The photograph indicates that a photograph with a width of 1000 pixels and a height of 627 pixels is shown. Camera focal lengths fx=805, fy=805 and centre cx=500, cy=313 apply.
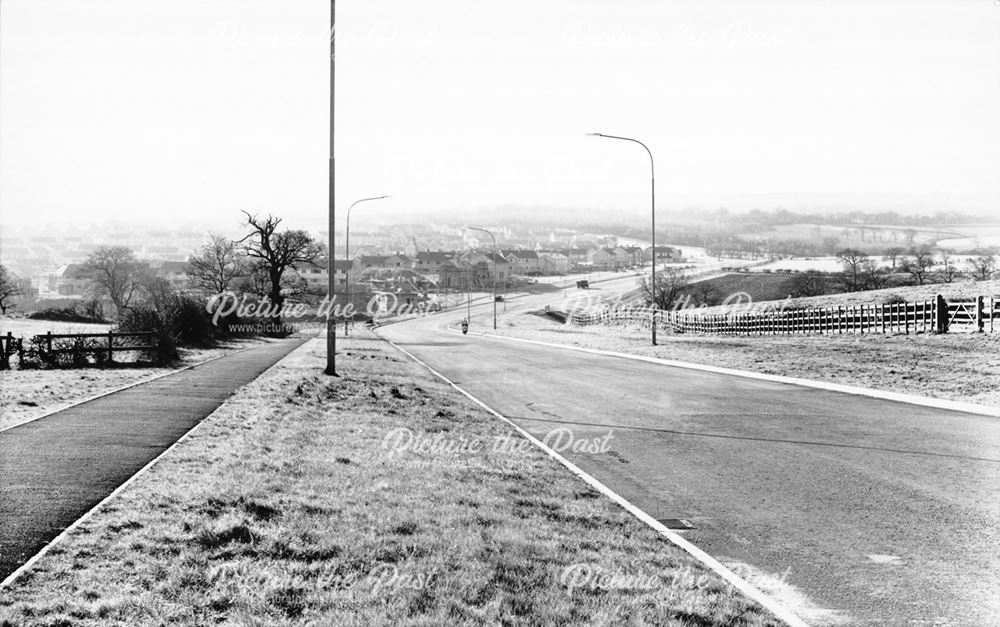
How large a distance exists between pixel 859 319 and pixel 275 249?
154 ft

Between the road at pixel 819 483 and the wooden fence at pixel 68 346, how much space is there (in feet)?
42.6

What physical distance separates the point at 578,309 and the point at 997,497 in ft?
313

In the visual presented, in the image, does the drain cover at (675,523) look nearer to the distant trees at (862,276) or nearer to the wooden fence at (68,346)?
the wooden fence at (68,346)

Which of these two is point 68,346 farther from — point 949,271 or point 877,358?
point 949,271

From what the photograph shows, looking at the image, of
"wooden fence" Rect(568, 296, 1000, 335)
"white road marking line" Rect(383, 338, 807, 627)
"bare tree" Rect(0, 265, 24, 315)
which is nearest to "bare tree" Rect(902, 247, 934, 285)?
"wooden fence" Rect(568, 296, 1000, 335)

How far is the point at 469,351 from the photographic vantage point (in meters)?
42.2

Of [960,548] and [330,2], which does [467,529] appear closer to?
[960,548]

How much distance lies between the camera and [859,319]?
126ft

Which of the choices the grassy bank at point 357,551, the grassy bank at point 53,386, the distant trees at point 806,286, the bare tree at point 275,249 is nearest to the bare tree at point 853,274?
the distant trees at point 806,286

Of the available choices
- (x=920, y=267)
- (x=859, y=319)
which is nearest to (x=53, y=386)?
(x=859, y=319)

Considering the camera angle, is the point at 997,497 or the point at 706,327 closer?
the point at 997,497

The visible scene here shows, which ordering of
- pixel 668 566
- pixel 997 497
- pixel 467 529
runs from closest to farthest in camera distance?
pixel 668 566 < pixel 467 529 < pixel 997 497

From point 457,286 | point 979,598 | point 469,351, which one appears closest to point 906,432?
point 979,598

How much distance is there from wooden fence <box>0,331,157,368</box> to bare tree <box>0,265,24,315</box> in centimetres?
6172
